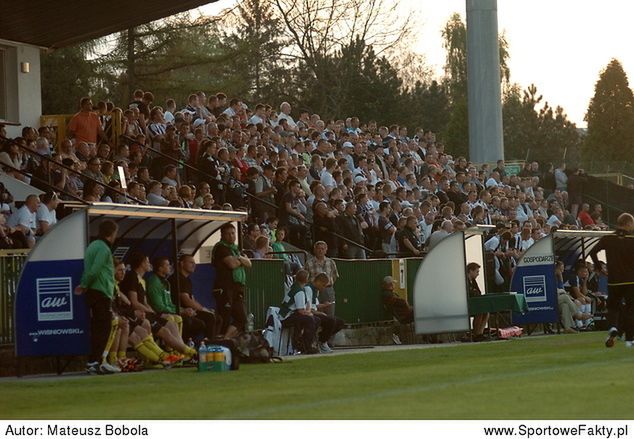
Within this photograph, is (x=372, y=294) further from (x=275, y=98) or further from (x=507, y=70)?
(x=507, y=70)

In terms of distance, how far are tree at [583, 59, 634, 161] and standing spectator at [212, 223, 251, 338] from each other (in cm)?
8459

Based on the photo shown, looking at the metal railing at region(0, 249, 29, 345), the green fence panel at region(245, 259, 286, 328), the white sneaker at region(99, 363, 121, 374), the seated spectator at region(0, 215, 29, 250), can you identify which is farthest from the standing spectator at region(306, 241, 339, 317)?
the white sneaker at region(99, 363, 121, 374)

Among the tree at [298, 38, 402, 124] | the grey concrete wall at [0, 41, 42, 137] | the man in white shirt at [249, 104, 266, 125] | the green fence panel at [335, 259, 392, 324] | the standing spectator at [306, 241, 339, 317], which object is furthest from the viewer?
the tree at [298, 38, 402, 124]

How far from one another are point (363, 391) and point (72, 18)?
17378 millimetres

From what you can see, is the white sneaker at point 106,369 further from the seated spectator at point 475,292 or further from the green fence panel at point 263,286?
the seated spectator at point 475,292

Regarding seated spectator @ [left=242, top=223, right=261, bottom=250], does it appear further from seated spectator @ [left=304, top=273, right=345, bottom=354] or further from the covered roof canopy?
the covered roof canopy

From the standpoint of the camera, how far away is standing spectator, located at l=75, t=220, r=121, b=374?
68.1 feet

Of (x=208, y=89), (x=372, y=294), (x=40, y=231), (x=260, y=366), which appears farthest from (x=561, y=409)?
(x=208, y=89)

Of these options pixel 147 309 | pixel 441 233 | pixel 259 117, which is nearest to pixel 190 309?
pixel 147 309

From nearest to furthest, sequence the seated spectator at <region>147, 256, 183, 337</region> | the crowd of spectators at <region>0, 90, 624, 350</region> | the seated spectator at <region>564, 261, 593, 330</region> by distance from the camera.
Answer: the seated spectator at <region>147, 256, 183, 337</region>, the crowd of spectators at <region>0, 90, 624, 350</region>, the seated spectator at <region>564, 261, 593, 330</region>

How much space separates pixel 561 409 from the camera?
43.8ft

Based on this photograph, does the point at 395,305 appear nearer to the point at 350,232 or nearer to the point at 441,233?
the point at 350,232

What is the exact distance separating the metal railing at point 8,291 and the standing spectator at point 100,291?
1088 mm

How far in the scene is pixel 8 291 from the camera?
2148cm
